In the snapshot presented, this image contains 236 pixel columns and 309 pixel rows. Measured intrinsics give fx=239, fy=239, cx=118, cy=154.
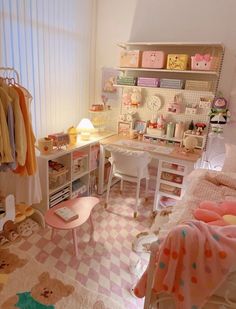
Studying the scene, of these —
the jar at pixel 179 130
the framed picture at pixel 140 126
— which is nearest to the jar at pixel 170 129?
the jar at pixel 179 130

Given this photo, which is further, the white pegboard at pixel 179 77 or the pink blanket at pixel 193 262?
the white pegboard at pixel 179 77

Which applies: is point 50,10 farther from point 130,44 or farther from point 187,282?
point 187,282

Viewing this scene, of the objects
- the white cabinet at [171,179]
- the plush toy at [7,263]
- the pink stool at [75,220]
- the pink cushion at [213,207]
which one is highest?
the pink cushion at [213,207]

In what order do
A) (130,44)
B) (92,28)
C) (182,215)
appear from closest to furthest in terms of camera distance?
1. (182,215)
2. (130,44)
3. (92,28)

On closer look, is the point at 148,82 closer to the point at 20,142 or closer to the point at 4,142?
the point at 20,142

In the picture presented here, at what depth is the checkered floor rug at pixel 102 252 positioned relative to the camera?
73.6 inches

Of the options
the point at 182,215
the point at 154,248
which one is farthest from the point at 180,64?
the point at 154,248

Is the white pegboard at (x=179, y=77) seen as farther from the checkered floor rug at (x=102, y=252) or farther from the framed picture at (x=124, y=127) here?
the checkered floor rug at (x=102, y=252)

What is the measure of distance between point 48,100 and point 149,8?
5.54 ft

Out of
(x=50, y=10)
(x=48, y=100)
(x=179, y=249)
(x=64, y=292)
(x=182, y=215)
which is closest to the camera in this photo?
(x=179, y=249)

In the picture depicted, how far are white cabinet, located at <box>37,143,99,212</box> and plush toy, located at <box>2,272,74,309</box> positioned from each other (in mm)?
861

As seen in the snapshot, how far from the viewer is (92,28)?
3285 mm

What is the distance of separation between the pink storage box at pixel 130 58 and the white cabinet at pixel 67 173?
1.08m

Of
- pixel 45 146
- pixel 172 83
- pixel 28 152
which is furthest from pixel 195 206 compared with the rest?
pixel 172 83
